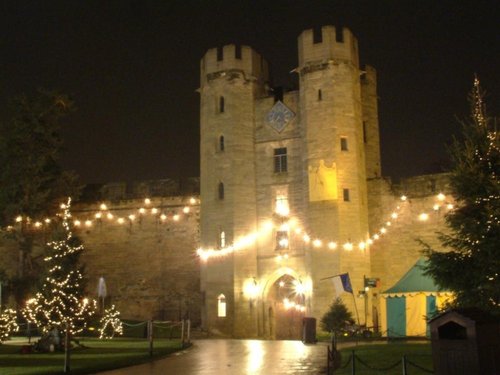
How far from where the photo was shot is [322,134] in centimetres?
2888

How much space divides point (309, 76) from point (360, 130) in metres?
3.28

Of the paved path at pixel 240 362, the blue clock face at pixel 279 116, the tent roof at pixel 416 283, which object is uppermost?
the blue clock face at pixel 279 116

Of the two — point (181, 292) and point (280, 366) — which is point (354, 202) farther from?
point (280, 366)

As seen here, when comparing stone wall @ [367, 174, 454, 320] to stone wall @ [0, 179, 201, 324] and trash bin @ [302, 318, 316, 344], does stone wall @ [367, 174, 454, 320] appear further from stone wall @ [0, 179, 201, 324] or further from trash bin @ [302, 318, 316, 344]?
stone wall @ [0, 179, 201, 324]

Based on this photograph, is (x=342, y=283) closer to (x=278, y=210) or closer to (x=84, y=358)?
(x=278, y=210)

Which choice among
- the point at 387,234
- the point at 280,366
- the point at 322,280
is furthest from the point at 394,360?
the point at 387,234

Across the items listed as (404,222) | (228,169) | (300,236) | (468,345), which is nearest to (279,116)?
(228,169)

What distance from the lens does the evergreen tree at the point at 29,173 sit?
3275cm

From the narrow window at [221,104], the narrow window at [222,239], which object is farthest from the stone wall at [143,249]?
the narrow window at [221,104]

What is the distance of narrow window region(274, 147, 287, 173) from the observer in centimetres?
3067

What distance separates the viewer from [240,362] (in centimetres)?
1603

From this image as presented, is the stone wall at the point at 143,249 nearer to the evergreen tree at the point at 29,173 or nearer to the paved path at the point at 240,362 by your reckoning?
the evergreen tree at the point at 29,173

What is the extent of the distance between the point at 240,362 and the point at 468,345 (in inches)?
259

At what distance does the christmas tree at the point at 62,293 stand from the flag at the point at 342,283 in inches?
393
